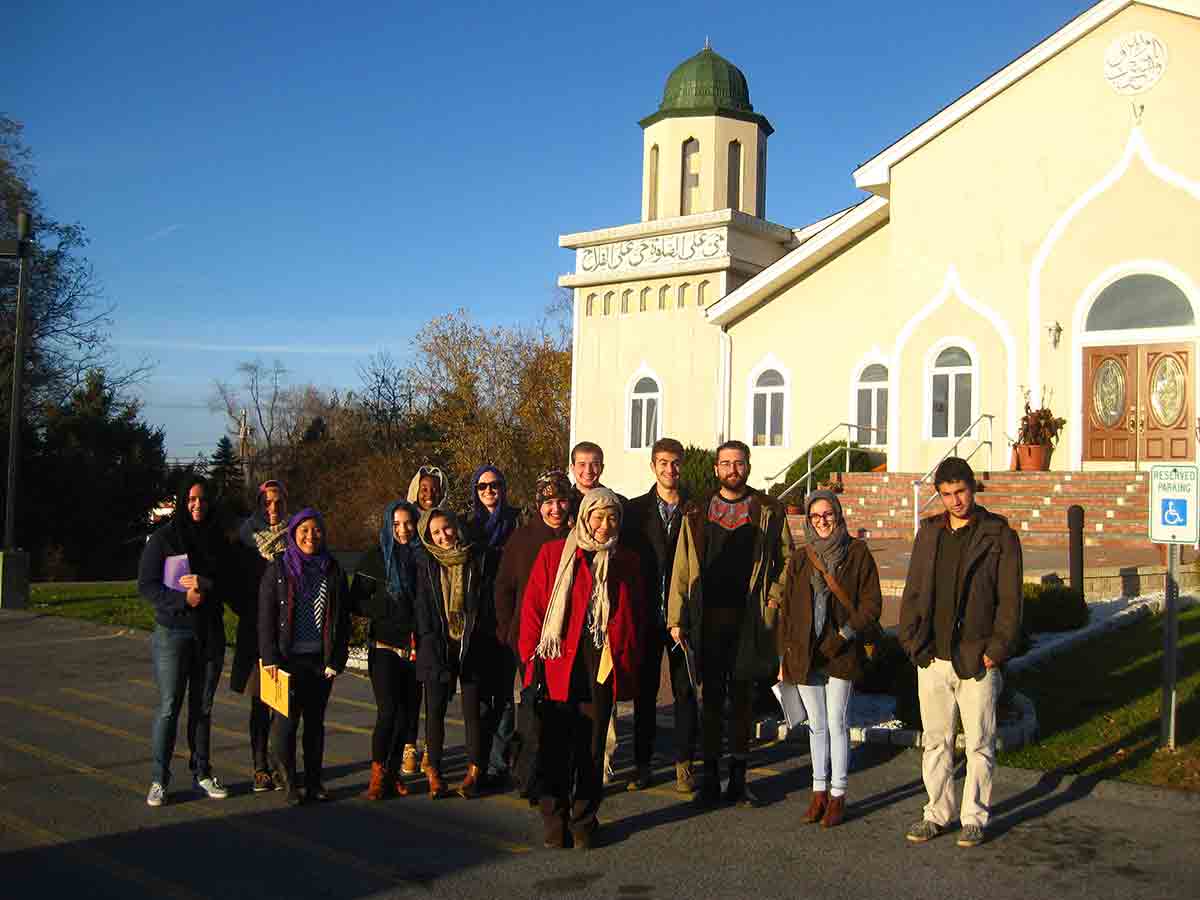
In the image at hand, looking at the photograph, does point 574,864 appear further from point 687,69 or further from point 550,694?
point 687,69

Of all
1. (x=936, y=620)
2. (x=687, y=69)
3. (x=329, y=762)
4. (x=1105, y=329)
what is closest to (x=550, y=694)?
(x=936, y=620)

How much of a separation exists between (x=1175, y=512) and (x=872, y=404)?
17701 mm

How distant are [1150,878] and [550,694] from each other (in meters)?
3.04

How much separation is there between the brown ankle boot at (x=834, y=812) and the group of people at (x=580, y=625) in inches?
0.5

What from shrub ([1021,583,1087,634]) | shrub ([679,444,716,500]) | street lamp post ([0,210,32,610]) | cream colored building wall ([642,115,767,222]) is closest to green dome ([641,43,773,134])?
cream colored building wall ([642,115,767,222])

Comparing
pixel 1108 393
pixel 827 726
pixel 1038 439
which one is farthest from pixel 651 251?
pixel 827 726

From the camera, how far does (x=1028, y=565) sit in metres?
15.5

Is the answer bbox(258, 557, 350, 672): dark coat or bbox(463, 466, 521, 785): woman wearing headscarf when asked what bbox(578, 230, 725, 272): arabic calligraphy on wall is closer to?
bbox(463, 466, 521, 785): woman wearing headscarf

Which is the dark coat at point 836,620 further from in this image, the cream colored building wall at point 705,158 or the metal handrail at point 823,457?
the cream colored building wall at point 705,158

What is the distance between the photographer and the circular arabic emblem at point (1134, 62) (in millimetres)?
20453

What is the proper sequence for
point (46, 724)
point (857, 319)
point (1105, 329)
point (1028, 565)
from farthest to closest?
point (857, 319), point (1105, 329), point (1028, 565), point (46, 724)

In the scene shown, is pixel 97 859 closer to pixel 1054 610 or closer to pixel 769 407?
pixel 1054 610

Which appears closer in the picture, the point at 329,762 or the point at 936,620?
the point at 936,620

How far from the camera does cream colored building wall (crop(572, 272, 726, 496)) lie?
92.5ft
